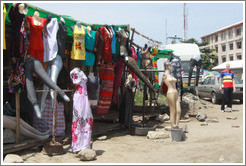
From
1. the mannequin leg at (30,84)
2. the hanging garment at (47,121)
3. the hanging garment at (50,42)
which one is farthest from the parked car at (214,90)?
the mannequin leg at (30,84)

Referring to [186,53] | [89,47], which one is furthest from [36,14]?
[186,53]

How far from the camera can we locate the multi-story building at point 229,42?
141 feet

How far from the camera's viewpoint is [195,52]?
16500 millimetres

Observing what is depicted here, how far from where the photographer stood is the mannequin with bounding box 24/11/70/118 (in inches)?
203

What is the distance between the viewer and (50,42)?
5461 millimetres

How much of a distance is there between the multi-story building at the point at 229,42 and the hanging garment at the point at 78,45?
3703 cm

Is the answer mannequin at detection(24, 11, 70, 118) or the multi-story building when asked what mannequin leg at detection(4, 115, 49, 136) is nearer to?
mannequin at detection(24, 11, 70, 118)

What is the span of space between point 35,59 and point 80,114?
135 centimetres

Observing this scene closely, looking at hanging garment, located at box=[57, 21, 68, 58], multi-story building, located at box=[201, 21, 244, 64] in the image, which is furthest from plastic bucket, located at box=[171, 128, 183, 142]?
multi-story building, located at box=[201, 21, 244, 64]

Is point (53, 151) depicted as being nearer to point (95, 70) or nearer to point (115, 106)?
point (95, 70)

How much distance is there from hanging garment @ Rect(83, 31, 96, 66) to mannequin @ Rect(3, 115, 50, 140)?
6.09 feet

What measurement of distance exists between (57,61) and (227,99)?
28.4 ft

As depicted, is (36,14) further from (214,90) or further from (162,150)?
(214,90)

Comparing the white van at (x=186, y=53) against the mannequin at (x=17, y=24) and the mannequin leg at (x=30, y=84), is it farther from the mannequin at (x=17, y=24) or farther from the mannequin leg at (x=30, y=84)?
the mannequin at (x=17, y=24)
